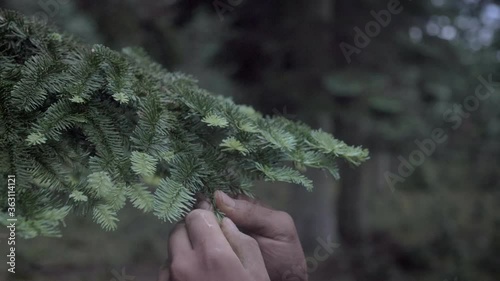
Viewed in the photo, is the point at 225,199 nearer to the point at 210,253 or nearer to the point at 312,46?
the point at 210,253

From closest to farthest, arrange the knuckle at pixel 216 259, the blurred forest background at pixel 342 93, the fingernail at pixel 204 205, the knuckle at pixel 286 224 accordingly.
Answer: the knuckle at pixel 216 259 → the fingernail at pixel 204 205 → the knuckle at pixel 286 224 → the blurred forest background at pixel 342 93

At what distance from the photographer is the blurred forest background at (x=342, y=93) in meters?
4.77

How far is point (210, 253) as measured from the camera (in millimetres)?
915

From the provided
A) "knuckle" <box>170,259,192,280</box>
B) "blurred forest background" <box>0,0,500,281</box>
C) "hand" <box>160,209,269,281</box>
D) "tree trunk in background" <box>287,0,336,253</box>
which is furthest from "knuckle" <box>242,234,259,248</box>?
"tree trunk in background" <box>287,0,336,253</box>

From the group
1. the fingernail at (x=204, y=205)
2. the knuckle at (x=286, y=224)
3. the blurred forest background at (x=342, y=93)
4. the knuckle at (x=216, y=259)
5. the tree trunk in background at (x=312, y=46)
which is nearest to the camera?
the knuckle at (x=216, y=259)

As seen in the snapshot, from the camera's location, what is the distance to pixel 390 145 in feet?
23.1

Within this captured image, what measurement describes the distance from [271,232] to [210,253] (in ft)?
0.77

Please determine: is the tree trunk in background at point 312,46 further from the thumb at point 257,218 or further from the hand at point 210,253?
the hand at point 210,253

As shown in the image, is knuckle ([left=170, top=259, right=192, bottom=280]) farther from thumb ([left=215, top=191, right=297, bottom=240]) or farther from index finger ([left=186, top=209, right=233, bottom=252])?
thumb ([left=215, top=191, right=297, bottom=240])

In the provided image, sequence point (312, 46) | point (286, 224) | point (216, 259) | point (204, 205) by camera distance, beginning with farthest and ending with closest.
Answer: point (312, 46)
point (286, 224)
point (204, 205)
point (216, 259)

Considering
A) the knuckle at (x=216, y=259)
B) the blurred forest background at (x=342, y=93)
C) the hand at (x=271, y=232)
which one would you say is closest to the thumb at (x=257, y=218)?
the hand at (x=271, y=232)

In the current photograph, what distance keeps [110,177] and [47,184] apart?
12 centimetres

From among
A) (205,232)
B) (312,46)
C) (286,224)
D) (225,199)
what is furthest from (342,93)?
(205,232)

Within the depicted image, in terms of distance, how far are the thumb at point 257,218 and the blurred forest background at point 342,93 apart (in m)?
2.32
